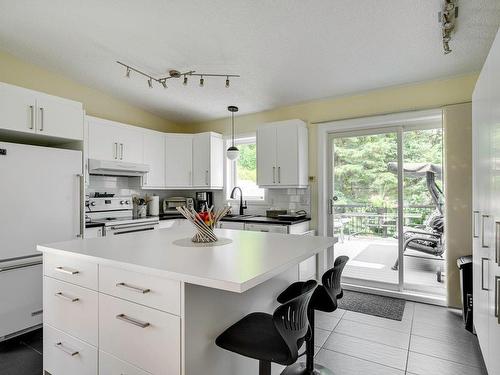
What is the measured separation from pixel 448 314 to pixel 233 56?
350cm

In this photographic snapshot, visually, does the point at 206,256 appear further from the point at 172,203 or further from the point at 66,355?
the point at 172,203

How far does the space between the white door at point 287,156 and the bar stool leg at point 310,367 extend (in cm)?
220

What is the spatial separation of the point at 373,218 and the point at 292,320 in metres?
2.86

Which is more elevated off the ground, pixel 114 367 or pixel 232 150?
pixel 232 150

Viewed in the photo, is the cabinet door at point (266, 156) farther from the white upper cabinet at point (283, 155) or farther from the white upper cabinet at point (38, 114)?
the white upper cabinet at point (38, 114)

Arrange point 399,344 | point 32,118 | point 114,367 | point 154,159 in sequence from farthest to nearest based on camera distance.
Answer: point 154,159 < point 32,118 < point 399,344 < point 114,367

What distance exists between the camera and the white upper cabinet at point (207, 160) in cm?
456

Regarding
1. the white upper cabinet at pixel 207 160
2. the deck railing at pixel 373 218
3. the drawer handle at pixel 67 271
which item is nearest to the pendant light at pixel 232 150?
the white upper cabinet at pixel 207 160

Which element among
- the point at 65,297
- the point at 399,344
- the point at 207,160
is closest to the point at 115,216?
the point at 207,160

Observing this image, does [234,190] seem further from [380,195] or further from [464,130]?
[464,130]

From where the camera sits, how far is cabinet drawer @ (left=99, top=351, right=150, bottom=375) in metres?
1.39

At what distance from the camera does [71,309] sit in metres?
1.70

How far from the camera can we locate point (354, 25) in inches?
94.6

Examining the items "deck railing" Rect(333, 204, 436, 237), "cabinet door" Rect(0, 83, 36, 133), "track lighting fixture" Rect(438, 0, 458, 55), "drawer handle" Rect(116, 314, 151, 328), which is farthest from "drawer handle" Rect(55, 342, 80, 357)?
"track lighting fixture" Rect(438, 0, 458, 55)
